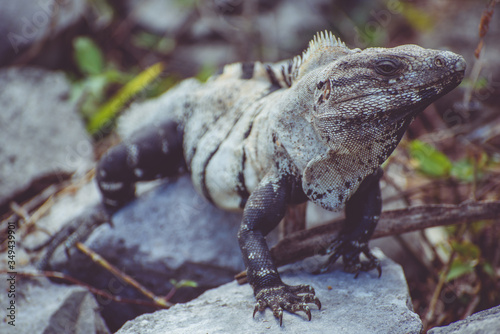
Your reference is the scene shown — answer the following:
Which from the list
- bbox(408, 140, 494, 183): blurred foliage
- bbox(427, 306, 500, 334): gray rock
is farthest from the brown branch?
bbox(408, 140, 494, 183): blurred foliage

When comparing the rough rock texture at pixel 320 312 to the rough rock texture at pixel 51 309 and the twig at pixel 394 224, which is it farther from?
the rough rock texture at pixel 51 309

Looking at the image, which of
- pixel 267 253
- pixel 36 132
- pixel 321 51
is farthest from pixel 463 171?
pixel 36 132

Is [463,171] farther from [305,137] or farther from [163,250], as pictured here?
[163,250]

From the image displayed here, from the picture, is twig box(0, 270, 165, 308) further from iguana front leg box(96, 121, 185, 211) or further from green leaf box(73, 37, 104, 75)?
green leaf box(73, 37, 104, 75)

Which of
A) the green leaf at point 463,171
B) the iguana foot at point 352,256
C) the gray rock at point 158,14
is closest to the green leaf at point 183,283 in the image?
the iguana foot at point 352,256

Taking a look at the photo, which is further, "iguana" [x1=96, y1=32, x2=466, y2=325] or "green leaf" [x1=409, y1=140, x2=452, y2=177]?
"green leaf" [x1=409, y1=140, x2=452, y2=177]
